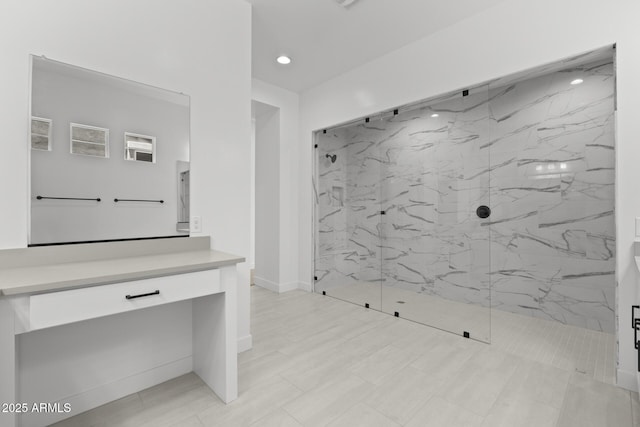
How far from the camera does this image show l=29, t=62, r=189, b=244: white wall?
62.3 inches

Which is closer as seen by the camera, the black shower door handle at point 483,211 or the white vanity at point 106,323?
the white vanity at point 106,323

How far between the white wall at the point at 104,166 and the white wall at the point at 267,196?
209cm

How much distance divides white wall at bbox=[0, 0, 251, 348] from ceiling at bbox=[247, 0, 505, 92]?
1.38ft

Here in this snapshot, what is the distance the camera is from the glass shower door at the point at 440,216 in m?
2.80

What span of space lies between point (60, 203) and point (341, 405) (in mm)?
1922

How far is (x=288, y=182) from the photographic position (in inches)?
164

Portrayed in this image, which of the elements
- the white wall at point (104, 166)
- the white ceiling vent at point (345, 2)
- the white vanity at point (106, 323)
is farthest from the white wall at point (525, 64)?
the white vanity at point (106, 323)

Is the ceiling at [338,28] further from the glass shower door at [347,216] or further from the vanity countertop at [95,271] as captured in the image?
the vanity countertop at [95,271]

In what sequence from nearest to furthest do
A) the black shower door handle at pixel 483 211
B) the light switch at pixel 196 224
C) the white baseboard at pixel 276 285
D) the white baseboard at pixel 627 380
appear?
the white baseboard at pixel 627 380, the light switch at pixel 196 224, the black shower door handle at pixel 483 211, the white baseboard at pixel 276 285

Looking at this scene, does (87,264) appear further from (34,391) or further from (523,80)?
(523,80)

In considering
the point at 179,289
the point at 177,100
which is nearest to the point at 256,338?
the point at 179,289

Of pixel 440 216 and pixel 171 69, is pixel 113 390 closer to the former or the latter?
pixel 171 69

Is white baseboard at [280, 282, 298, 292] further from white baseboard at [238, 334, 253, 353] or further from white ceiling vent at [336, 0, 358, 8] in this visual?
white ceiling vent at [336, 0, 358, 8]

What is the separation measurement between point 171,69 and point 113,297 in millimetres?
1526
